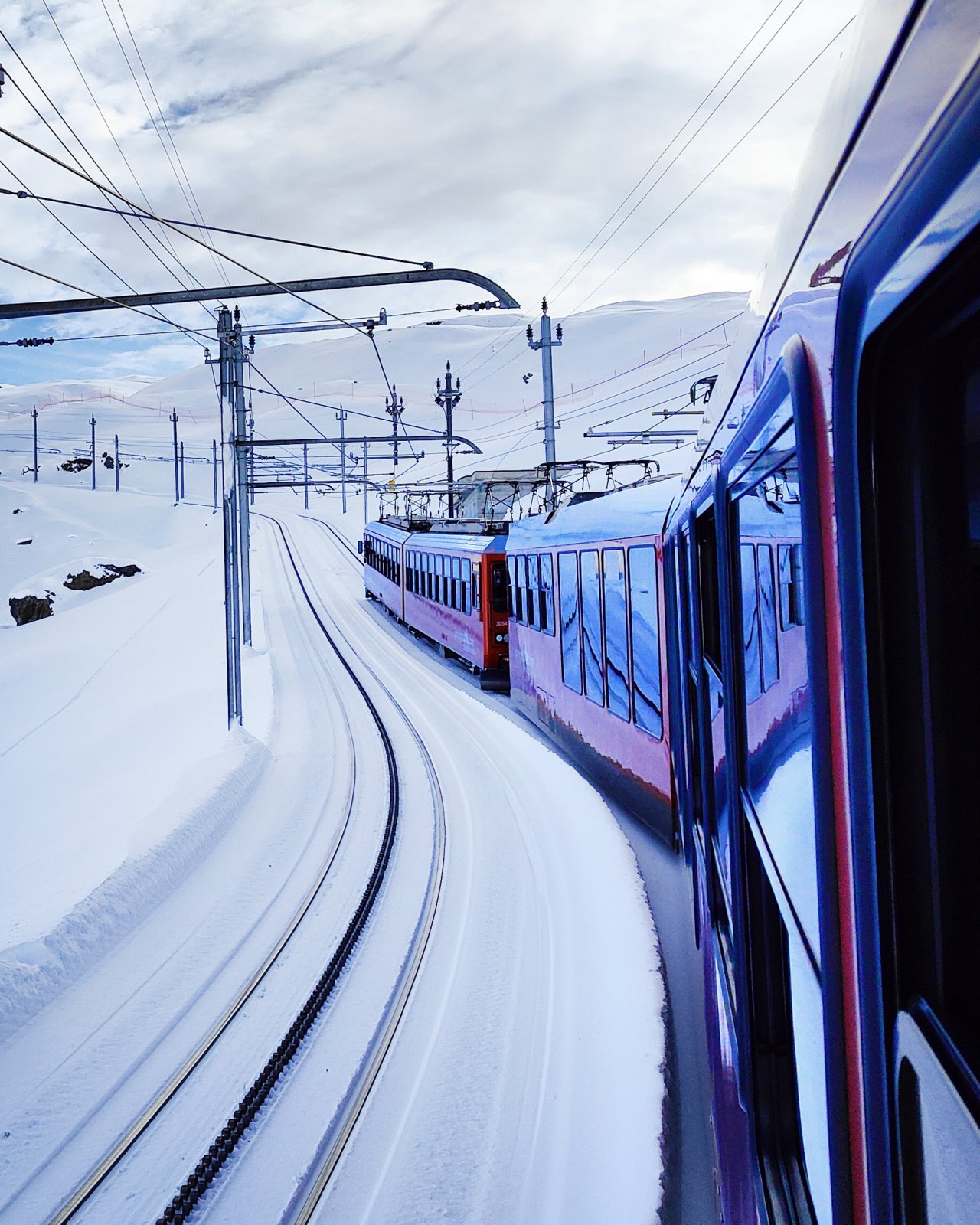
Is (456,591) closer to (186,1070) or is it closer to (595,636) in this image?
(595,636)

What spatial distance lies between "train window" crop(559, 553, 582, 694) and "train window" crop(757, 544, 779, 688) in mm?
6637

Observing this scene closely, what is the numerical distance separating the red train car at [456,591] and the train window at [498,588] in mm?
13

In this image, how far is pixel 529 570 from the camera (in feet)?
36.1

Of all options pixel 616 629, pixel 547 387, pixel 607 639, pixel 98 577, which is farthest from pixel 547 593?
pixel 98 577

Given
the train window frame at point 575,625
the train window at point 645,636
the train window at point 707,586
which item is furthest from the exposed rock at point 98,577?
the train window at point 707,586

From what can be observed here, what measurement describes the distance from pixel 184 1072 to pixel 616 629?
4.50m

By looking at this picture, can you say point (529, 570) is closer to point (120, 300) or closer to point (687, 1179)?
point (120, 300)

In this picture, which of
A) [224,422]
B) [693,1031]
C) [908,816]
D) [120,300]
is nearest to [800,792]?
[908,816]

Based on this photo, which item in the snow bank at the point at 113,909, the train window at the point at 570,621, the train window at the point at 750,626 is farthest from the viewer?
the train window at the point at 570,621

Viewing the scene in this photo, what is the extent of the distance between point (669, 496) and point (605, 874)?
301 cm

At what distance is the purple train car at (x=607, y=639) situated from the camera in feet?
21.1

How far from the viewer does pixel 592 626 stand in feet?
26.2

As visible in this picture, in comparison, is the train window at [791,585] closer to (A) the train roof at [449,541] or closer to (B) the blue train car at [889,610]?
(B) the blue train car at [889,610]

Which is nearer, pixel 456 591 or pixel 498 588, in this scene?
pixel 498 588
